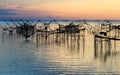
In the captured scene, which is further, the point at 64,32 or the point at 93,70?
the point at 64,32

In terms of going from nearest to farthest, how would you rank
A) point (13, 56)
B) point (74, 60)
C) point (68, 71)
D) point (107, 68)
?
point (68, 71)
point (107, 68)
point (74, 60)
point (13, 56)

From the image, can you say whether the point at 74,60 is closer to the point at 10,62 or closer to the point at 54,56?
the point at 54,56

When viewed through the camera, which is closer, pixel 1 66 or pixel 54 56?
pixel 1 66

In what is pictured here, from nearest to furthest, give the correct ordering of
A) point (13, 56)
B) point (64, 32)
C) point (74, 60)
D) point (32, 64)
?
point (32, 64), point (74, 60), point (13, 56), point (64, 32)

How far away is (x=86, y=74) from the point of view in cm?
1750

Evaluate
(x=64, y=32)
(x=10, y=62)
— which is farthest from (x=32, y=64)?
(x=64, y=32)

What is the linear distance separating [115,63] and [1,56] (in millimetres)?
8484

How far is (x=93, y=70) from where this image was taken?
19.1 m

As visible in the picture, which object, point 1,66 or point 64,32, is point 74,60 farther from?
point 64,32

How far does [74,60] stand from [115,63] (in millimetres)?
2843

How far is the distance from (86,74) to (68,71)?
1.44m

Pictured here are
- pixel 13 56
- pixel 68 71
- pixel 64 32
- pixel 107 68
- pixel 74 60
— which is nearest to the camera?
pixel 68 71

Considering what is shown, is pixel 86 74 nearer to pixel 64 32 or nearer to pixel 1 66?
pixel 1 66

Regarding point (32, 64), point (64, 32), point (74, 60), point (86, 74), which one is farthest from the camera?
point (64, 32)
